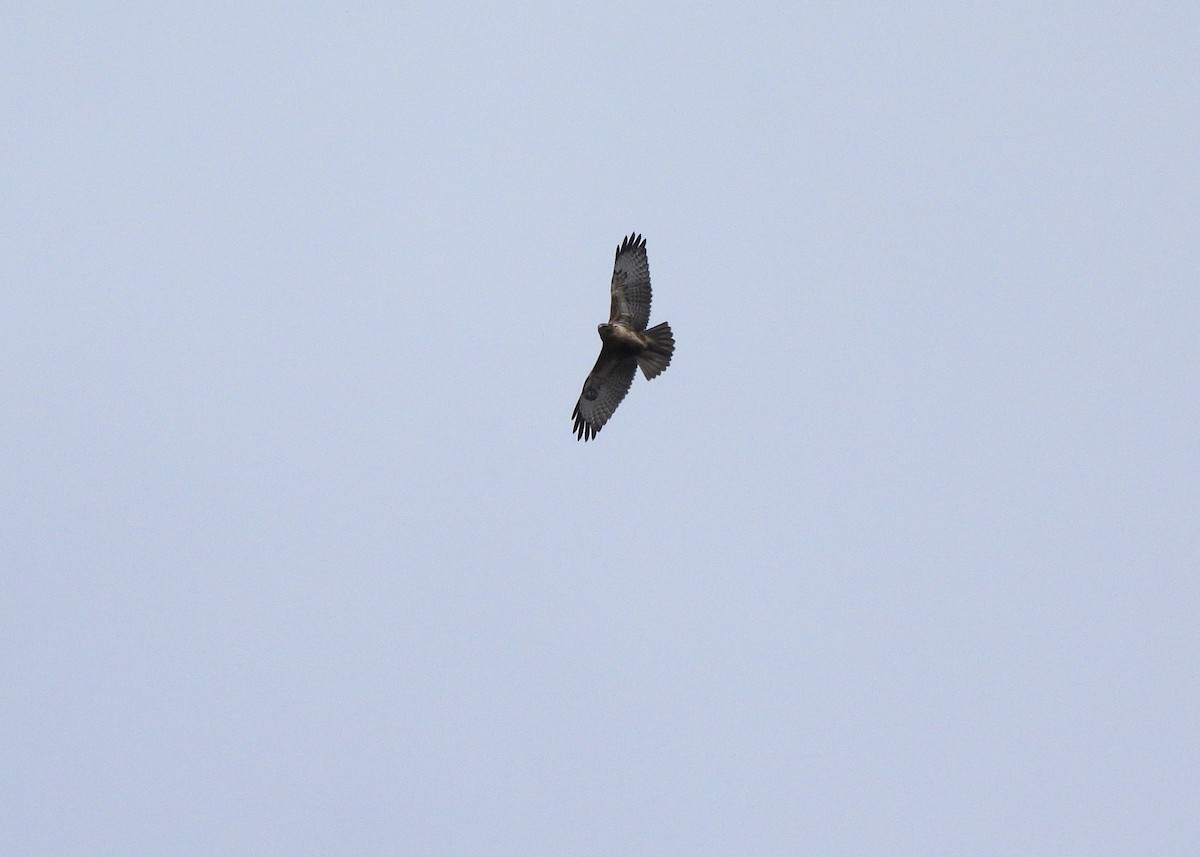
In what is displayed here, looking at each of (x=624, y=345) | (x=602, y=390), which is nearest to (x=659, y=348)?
(x=624, y=345)

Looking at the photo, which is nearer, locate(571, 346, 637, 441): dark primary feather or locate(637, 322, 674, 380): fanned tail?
locate(637, 322, 674, 380): fanned tail

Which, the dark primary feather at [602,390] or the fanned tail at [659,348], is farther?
the dark primary feather at [602,390]

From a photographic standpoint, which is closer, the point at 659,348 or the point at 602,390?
the point at 659,348

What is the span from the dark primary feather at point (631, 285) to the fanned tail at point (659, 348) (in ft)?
1.15

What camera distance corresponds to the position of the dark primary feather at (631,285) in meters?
20.5

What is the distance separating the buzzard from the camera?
20.2 m

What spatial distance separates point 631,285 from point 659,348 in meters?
1.26

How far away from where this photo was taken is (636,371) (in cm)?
2081

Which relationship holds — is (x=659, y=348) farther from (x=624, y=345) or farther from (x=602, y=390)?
(x=602, y=390)

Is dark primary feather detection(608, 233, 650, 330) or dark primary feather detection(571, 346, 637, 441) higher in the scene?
dark primary feather detection(608, 233, 650, 330)

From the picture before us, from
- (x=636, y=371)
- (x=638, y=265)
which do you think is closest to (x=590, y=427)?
(x=636, y=371)

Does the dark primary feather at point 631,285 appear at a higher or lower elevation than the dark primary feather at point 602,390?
higher

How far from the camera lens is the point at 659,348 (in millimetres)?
20172

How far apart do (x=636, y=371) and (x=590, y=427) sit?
1.31 metres
